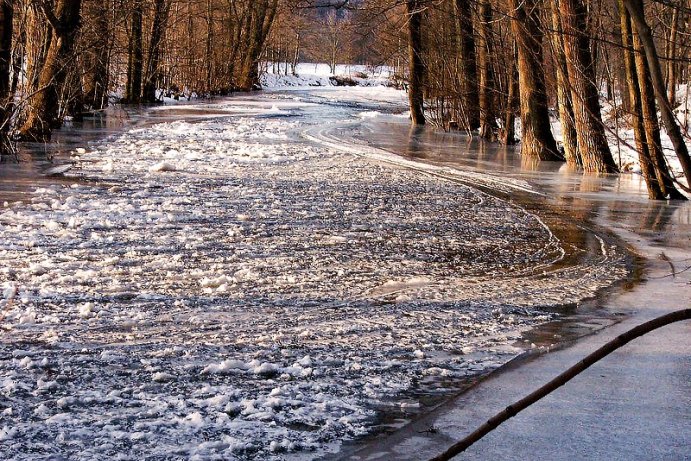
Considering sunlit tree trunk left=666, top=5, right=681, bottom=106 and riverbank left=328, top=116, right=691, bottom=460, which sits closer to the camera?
riverbank left=328, top=116, right=691, bottom=460

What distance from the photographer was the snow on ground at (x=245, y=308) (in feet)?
11.7

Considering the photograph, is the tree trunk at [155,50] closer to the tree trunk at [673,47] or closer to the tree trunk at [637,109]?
the tree trunk at [673,47]

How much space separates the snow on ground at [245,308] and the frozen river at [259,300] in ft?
0.05

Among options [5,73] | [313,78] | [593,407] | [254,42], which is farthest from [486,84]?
[313,78]

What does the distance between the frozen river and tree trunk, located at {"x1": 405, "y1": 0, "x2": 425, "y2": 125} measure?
48.2ft

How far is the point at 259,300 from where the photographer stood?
18.1 feet

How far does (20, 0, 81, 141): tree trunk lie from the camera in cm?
1488

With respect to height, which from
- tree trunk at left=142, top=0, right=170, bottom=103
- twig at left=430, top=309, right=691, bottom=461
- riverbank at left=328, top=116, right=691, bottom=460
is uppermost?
tree trunk at left=142, top=0, right=170, bottom=103

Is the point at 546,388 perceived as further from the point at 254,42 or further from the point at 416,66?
the point at 254,42

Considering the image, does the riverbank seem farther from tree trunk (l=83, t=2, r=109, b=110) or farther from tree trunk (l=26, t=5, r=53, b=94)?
tree trunk (l=83, t=2, r=109, b=110)

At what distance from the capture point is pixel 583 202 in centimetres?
1096

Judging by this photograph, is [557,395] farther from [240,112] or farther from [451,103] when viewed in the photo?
[240,112]

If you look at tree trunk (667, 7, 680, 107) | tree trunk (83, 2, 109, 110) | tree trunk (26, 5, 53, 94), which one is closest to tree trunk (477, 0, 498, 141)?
tree trunk (667, 7, 680, 107)

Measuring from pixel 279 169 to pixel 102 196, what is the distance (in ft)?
12.7
